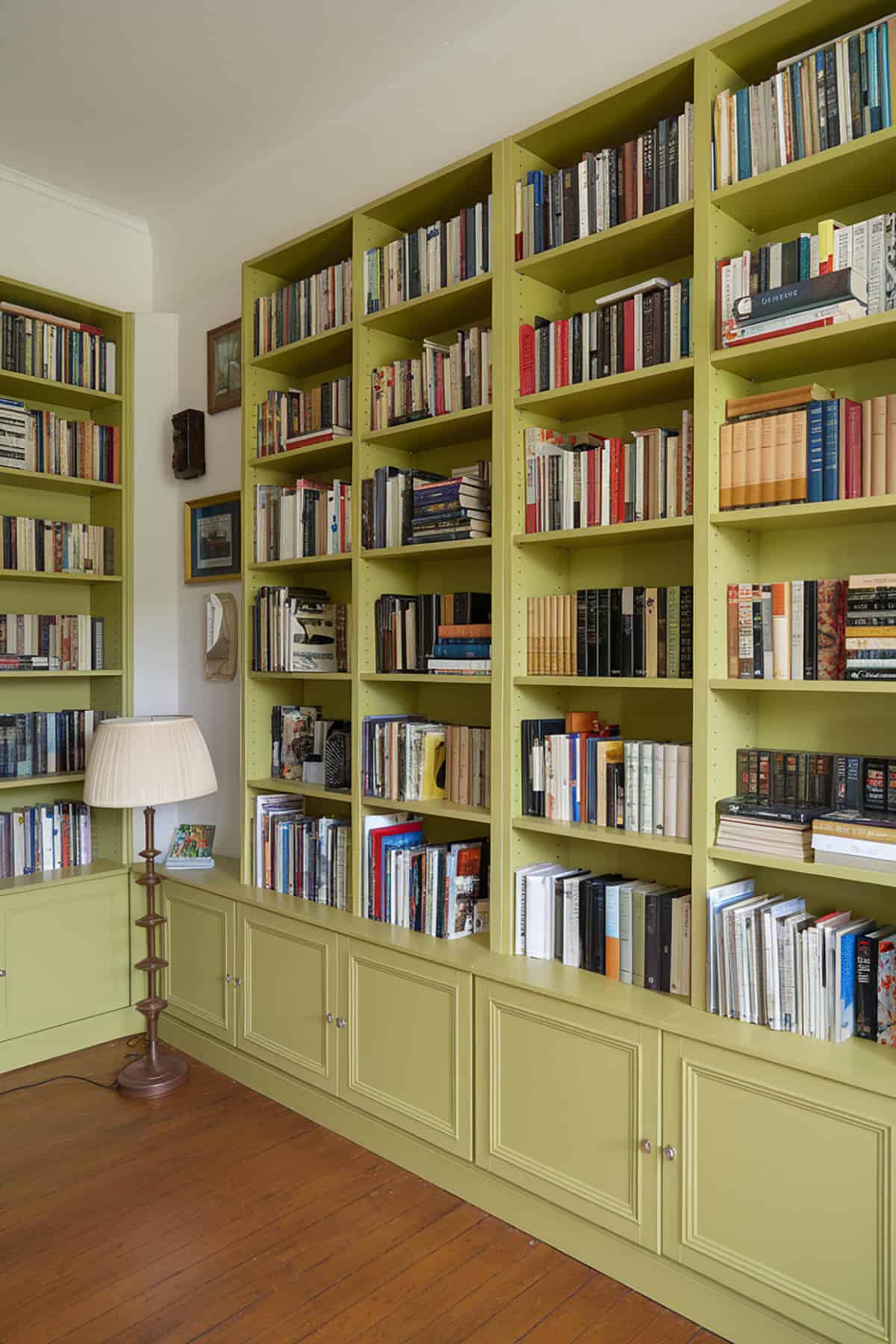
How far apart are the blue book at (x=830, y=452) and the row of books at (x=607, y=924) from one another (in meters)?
0.98

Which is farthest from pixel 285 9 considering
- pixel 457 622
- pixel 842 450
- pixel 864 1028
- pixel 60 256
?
pixel 864 1028

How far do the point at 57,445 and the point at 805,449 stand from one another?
9.40ft

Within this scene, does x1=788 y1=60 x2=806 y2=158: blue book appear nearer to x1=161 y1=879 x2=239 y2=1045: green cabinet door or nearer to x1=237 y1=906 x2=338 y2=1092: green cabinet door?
x1=237 y1=906 x2=338 y2=1092: green cabinet door

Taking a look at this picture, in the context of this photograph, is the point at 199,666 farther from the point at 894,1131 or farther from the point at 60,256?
the point at 894,1131

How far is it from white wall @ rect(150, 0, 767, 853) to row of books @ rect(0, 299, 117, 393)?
339mm

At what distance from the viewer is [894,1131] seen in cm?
173

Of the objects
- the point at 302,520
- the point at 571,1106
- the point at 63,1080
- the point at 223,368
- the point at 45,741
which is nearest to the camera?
the point at 571,1106

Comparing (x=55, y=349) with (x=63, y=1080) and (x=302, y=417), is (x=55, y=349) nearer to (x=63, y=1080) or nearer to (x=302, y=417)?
(x=302, y=417)

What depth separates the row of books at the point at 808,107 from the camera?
6.19ft

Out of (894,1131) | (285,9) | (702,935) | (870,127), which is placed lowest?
(894,1131)

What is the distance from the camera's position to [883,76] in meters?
1.88

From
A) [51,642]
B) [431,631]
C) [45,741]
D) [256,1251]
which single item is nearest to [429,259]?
[431,631]

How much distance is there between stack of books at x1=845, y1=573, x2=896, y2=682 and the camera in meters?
1.86

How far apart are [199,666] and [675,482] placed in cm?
237
